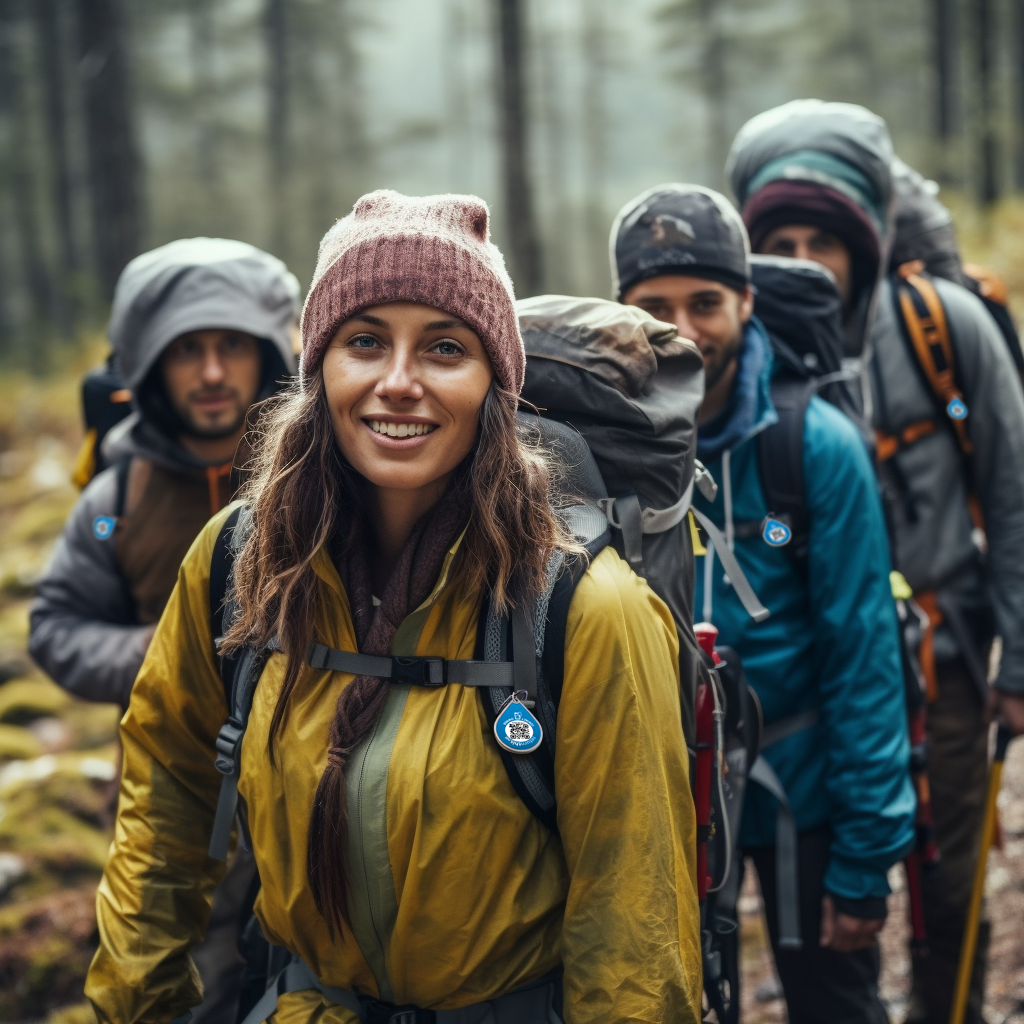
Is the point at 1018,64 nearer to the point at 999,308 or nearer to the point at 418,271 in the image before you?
the point at 999,308

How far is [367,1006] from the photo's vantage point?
79.8 inches

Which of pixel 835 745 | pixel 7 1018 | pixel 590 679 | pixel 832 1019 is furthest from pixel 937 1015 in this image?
pixel 7 1018

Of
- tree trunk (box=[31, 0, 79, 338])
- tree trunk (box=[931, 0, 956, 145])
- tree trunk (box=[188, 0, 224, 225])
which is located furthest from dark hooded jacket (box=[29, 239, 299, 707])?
tree trunk (box=[188, 0, 224, 225])

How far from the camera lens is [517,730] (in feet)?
6.12

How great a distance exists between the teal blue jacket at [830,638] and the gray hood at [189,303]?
1.67 metres

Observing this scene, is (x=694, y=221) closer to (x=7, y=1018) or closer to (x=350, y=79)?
(x=7, y=1018)

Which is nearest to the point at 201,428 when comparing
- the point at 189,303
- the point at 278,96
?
the point at 189,303

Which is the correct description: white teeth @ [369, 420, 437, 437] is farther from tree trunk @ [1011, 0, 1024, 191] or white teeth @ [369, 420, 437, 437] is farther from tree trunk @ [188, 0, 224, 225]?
tree trunk @ [188, 0, 224, 225]

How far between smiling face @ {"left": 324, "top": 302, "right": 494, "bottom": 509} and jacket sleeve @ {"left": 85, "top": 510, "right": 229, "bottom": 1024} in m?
0.46

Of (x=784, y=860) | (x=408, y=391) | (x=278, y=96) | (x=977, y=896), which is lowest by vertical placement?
(x=977, y=896)

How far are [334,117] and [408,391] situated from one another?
4147 cm

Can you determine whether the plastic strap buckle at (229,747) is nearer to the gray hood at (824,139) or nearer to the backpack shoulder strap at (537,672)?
the backpack shoulder strap at (537,672)

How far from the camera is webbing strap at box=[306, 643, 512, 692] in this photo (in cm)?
189

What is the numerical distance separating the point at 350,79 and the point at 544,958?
42.1 m
